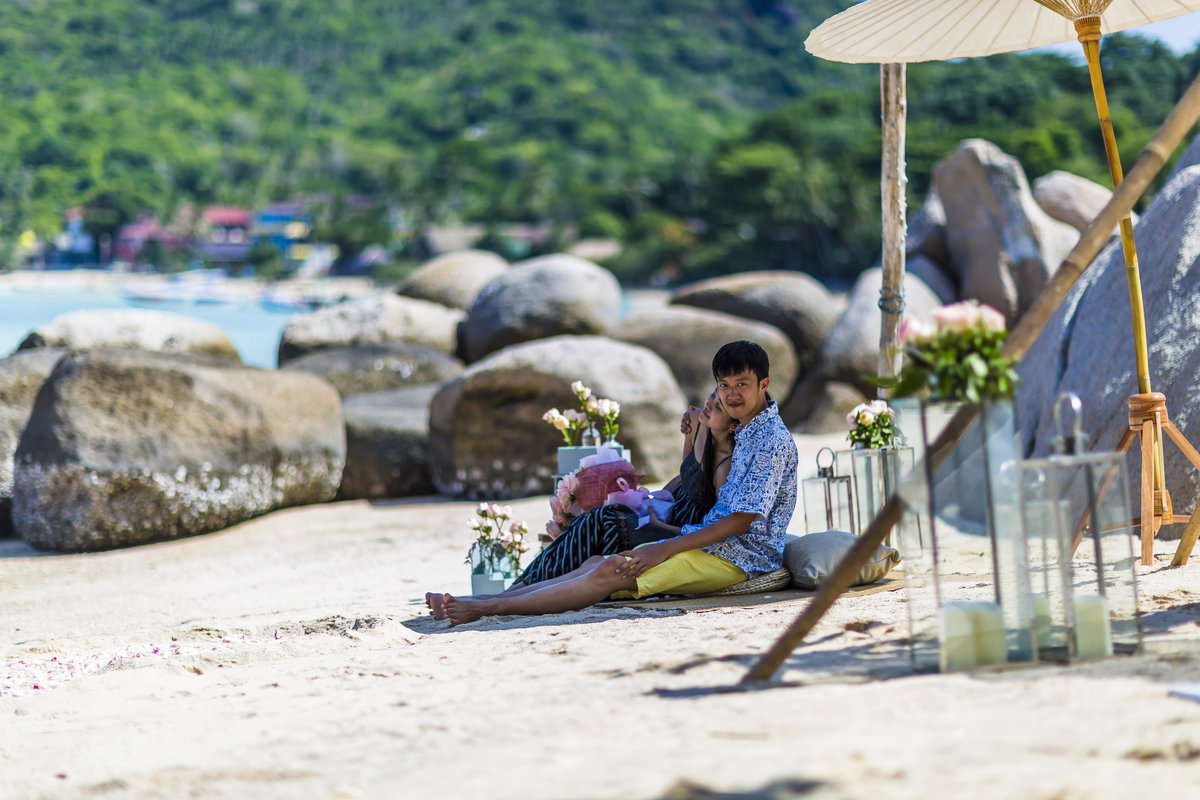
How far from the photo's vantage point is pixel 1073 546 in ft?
10.8

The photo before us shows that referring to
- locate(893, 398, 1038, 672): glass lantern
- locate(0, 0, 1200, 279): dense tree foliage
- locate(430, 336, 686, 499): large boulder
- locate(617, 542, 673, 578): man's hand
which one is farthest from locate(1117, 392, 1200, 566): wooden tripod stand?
locate(0, 0, 1200, 279): dense tree foliage

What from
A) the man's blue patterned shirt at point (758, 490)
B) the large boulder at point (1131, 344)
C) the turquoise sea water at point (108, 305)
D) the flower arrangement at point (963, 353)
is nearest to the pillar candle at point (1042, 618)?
the flower arrangement at point (963, 353)

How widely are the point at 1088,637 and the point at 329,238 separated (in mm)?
66248

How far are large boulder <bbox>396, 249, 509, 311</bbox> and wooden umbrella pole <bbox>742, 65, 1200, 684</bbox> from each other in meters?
11.1

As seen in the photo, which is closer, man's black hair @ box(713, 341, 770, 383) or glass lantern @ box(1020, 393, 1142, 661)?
glass lantern @ box(1020, 393, 1142, 661)

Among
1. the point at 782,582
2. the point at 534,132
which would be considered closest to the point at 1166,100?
the point at 782,582

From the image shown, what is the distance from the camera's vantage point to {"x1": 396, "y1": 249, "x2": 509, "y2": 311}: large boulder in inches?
561

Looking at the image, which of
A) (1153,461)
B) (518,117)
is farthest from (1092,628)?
(518,117)

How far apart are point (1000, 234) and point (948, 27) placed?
24.7 feet

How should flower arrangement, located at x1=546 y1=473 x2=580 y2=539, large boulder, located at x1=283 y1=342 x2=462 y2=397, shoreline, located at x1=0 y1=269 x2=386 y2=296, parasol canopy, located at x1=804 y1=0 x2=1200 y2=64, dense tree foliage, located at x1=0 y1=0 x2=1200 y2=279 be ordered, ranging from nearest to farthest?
1. parasol canopy, located at x1=804 y1=0 x2=1200 y2=64
2. flower arrangement, located at x1=546 y1=473 x2=580 y2=539
3. large boulder, located at x1=283 y1=342 x2=462 y2=397
4. dense tree foliage, located at x1=0 y1=0 x2=1200 y2=279
5. shoreline, located at x1=0 y1=269 x2=386 y2=296

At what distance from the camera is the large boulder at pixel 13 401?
8273mm

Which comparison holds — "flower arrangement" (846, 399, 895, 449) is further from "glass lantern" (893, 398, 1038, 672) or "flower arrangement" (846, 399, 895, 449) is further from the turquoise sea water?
the turquoise sea water

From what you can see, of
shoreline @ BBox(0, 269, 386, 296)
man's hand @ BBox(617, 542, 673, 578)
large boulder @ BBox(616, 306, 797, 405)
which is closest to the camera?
man's hand @ BBox(617, 542, 673, 578)

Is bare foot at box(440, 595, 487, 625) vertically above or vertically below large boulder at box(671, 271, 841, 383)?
below
